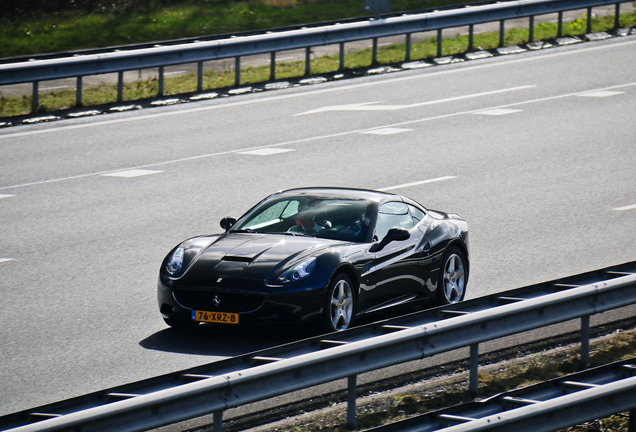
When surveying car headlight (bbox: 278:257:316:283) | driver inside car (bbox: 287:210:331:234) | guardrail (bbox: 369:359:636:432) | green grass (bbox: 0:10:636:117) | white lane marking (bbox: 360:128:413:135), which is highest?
guardrail (bbox: 369:359:636:432)

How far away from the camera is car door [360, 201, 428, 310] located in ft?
30.0

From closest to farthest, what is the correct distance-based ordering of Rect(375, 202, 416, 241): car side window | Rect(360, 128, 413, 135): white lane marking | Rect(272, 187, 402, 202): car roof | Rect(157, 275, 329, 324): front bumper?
Rect(157, 275, 329, 324): front bumper < Rect(375, 202, 416, 241): car side window < Rect(272, 187, 402, 202): car roof < Rect(360, 128, 413, 135): white lane marking

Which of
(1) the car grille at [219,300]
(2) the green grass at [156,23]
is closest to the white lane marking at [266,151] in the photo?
(1) the car grille at [219,300]

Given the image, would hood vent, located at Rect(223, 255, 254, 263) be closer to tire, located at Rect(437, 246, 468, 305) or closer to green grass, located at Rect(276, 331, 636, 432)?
green grass, located at Rect(276, 331, 636, 432)

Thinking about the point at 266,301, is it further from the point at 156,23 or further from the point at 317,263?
the point at 156,23

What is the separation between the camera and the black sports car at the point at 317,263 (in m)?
8.41

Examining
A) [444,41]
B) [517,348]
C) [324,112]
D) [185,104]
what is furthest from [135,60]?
[517,348]

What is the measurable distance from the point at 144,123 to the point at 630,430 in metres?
13.3

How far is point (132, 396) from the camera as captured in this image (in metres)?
5.54

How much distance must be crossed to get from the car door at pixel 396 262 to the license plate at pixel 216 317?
1236 millimetres

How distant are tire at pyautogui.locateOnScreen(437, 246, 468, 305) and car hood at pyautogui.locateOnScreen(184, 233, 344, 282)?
56.7 inches

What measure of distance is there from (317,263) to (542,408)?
10.6 ft

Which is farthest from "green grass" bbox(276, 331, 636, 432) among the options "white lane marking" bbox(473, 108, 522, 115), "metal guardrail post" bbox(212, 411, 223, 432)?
"white lane marking" bbox(473, 108, 522, 115)

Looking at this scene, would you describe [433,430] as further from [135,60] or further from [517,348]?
[135,60]
